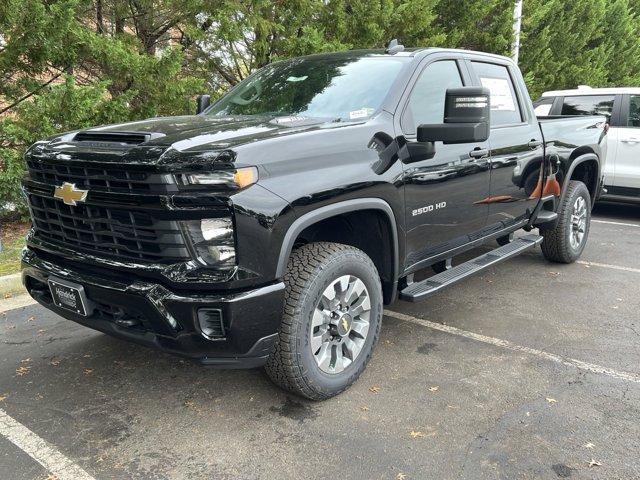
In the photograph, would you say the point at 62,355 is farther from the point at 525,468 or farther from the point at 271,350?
the point at 525,468

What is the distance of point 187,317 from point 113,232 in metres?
0.62

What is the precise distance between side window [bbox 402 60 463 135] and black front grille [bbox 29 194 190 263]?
5.59 ft

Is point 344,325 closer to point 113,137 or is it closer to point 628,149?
point 113,137

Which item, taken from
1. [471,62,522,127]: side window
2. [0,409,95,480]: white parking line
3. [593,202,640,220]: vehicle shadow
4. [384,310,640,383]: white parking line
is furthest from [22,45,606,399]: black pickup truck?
[593,202,640,220]: vehicle shadow

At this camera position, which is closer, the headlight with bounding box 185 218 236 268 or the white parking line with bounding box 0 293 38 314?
the headlight with bounding box 185 218 236 268

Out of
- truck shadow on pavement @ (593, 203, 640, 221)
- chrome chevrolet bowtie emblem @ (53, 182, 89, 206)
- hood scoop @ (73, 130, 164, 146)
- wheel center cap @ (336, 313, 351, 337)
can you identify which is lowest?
truck shadow on pavement @ (593, 203, 640, 221)

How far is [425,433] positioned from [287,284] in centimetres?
106

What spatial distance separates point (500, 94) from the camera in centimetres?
480

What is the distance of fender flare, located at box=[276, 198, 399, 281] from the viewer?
2.80m

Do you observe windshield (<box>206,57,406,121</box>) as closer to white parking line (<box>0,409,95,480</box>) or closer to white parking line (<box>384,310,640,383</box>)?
white parking line (<box>384,310,640,383</box>)

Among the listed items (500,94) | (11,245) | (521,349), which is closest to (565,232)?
(500,94)

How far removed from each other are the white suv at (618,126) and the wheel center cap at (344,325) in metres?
6.30

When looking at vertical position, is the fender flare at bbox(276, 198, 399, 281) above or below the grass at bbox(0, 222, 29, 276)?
above

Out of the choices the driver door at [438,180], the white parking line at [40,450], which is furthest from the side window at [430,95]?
the white parking line at [40,450]
